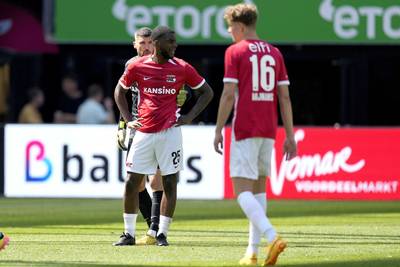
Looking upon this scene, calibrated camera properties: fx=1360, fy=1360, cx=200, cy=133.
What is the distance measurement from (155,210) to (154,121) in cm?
121

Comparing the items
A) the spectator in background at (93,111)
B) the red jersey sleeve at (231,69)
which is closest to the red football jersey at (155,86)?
the red jersey sleeve at (231,69)

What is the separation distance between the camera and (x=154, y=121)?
13.0m

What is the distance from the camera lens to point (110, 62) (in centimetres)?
2673

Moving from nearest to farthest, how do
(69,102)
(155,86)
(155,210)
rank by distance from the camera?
(155,86) → (155,210) → (69,102)

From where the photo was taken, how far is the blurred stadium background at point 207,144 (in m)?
13.6

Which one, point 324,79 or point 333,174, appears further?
point 324,79

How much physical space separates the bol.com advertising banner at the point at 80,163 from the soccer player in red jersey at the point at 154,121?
7847 millimetres

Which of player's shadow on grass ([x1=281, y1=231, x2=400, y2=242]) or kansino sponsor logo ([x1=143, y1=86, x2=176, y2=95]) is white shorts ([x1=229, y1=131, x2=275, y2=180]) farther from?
player's shadow on grass ([x1=281, y1=231, x2=400, y2=242])

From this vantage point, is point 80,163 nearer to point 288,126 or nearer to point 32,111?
point 32,111

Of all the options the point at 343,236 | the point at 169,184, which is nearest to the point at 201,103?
the point at 169,184

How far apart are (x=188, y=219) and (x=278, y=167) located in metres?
3.78

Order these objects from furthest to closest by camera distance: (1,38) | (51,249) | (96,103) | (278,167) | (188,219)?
(1,38) → (96,103) → (278,167) → (188,219) → (51,249)

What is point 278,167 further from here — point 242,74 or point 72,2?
point 242,74

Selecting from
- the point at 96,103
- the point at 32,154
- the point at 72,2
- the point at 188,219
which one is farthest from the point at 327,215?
the point at 72,2
